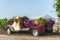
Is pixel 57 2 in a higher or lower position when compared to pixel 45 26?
higher

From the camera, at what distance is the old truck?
25811mm

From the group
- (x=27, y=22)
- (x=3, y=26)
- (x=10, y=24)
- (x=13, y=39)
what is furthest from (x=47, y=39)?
(x=3, y=26)

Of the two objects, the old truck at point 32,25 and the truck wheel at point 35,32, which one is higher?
the old truck at point 32,25

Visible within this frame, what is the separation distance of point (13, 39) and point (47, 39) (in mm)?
2587

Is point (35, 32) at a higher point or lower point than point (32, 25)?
lower

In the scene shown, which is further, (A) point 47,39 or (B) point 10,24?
(B) point 10,24

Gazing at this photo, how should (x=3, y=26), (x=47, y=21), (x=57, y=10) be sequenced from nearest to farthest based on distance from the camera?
(x=57, y=10)
(x=47, y=21)
(x=3, y=26)

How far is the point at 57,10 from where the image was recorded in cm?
2466

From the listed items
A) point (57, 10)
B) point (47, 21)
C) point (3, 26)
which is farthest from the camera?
point (3, 26)

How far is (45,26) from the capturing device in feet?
85.6

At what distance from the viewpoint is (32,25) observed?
2608cm

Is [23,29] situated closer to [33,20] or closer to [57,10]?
[33,20]

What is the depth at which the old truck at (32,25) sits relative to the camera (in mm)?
25811

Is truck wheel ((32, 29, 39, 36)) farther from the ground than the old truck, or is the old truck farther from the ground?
the old truck
